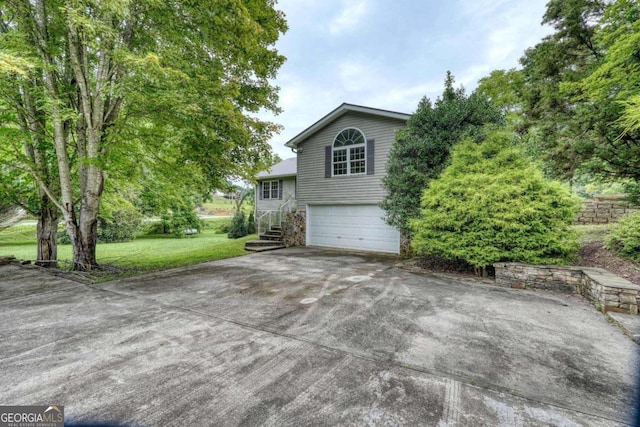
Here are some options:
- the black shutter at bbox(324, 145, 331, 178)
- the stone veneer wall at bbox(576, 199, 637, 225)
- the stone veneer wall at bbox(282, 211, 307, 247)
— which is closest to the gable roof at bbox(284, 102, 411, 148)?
the black shutter at bbox(324, 145, 331, 178)

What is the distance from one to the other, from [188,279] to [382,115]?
793cm

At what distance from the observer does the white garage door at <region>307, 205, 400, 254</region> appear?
974 cm

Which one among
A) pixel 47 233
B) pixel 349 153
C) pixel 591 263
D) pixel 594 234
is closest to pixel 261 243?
pixel 349 153

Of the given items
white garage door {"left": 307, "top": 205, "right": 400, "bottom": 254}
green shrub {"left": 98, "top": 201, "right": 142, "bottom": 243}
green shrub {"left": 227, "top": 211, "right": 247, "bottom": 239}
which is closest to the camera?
white garage door {"left": 307, "top": 205, "right": 400, "bottom": 254}

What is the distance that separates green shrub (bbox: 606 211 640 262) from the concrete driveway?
1.86m

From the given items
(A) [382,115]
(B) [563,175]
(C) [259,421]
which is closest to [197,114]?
(C) [259,421]

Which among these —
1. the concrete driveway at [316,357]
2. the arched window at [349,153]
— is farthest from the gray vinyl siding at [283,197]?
the concrete driveway at [316,357]

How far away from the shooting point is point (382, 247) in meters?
9.77

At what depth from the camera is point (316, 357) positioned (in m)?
2.55

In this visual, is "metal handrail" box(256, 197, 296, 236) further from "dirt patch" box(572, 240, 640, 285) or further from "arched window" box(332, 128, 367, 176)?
"dirt patch" box(572, 240, 640, 285)

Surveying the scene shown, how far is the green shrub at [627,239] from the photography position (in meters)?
4.83

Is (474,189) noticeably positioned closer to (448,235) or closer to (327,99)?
(448,235)

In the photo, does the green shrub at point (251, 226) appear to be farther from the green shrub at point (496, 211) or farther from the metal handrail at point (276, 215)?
the green shrub at point (496, 211)

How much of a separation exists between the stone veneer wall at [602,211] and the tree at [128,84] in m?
11.3
